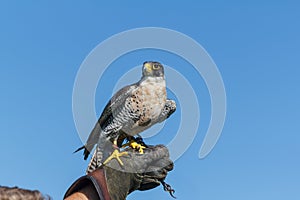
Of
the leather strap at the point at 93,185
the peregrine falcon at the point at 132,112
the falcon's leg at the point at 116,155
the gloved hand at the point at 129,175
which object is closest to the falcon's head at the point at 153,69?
the peregrine falcon at the point at 132,112

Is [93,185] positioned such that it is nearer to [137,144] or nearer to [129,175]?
[129,175]

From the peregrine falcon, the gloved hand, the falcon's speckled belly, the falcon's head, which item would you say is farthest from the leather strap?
the falcon's head

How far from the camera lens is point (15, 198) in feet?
7.48

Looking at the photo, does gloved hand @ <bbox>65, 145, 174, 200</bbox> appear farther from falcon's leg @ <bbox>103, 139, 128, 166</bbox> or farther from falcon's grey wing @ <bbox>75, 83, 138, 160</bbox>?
falcon's grey wing @ <bbox>75, 83, 138, 160</bbox>

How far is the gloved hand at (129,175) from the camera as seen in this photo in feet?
14.9

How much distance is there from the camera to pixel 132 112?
301 inches

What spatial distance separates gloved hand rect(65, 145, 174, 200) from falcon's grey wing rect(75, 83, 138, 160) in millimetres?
970

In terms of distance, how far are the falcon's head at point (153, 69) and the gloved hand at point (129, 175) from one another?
1.48 metres

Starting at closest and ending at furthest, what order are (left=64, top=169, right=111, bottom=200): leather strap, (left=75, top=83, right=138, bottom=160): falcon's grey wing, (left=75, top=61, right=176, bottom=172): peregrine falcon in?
(left=64, top=169, right=111, bottom=200): leather strap < (left=75, top=61, right=176, bottom=172): peregrine falcon < (left=75, top=83, right=138, bottom=160): falcon's grey wing

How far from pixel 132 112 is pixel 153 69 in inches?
32.7

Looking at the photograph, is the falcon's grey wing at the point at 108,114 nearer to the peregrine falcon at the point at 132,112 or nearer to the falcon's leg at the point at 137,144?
the peregrine falcon at the point at 132,112

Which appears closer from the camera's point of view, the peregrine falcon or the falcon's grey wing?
the peregrine falcon

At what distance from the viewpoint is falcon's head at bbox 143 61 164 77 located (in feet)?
26.2

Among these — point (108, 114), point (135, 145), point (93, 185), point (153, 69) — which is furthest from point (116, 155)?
point (153, 69)
